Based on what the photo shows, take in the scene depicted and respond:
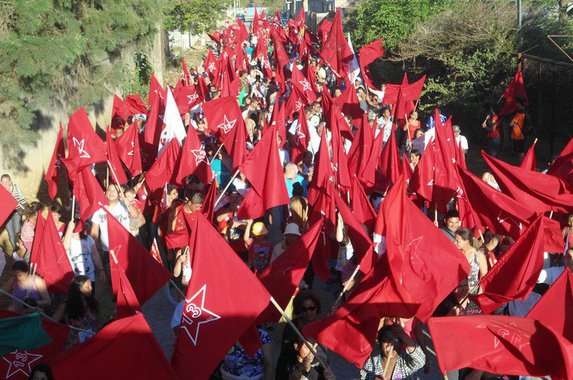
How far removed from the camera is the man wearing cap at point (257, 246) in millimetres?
7680

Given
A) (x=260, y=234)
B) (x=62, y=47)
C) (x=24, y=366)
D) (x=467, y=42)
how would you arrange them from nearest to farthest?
(x=24, y=366)
(x=260, y=234)
(x=62, y=47)
(x=467, y=42)

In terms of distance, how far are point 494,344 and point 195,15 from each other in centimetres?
3092

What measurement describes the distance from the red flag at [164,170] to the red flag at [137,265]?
11.2 ft

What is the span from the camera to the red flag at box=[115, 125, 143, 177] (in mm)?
10883

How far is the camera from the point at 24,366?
5.58 m

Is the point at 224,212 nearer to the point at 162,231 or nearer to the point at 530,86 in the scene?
the point at 162,231

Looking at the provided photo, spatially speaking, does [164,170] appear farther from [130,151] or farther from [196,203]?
[196,203]

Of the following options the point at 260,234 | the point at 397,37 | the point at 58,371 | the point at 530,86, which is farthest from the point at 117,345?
the point at 397,37

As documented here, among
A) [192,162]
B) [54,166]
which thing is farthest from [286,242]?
[54,166]

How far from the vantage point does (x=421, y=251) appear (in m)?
5.86

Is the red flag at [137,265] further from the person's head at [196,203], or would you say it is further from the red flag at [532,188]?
the red flag at [532,188]

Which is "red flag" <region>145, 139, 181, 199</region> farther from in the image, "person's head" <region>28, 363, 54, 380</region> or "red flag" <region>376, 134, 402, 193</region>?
"person's head" <region>28, 363, 54, 380</region>

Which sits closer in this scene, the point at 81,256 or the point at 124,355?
the point at 124,355

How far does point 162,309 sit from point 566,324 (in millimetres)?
5134
